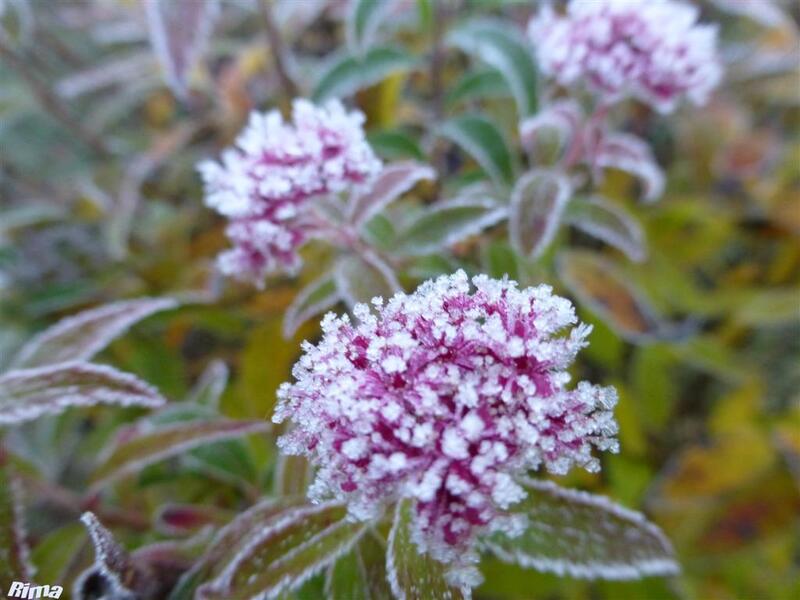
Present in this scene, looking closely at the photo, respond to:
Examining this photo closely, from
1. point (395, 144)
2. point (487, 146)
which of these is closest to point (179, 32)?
point (395, 144)

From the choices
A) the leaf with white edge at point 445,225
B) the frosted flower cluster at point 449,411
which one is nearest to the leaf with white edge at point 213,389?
the leaf with white edge at point 445,225

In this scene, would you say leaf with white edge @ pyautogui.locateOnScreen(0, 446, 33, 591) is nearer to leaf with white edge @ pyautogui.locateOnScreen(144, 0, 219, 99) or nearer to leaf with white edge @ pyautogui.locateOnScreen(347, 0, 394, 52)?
leaf with white edge @ pyautogui.locateOnScreen(144, 0, 219, 99)

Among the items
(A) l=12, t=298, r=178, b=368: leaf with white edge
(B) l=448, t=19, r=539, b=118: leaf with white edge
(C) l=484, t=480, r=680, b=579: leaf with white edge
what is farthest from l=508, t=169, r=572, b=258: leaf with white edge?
(A) l=12, t=298, r=178, b=368: leaf with white edge

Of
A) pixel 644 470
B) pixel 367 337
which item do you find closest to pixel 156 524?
pixel 367 337

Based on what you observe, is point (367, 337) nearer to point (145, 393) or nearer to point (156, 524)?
point (145, 393)

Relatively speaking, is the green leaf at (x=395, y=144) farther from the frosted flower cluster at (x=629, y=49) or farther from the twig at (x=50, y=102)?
the twig at (x=50, y=102)

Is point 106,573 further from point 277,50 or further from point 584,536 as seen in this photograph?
point 277,50
